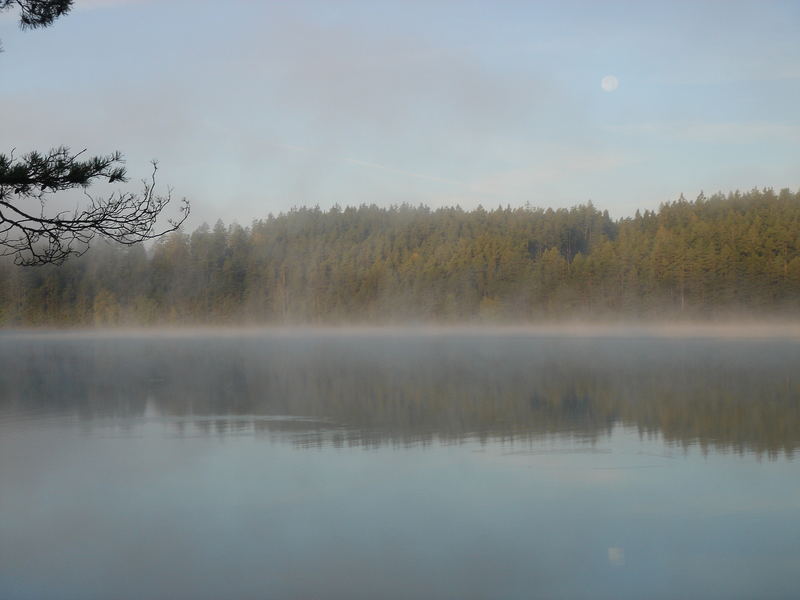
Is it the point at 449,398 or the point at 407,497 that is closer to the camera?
the point at 407,497

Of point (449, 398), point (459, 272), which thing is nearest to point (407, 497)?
point (449, 398)

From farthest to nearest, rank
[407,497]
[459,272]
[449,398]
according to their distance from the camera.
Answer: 1. [459,272]
2. [449,398]
3. [407,497]

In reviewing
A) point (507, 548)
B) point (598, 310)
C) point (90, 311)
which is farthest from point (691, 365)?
point (90, 311)

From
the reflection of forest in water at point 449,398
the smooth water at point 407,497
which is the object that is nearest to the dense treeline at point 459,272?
the reflection of forest in water at point 449,398

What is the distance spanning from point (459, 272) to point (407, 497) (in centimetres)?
7925

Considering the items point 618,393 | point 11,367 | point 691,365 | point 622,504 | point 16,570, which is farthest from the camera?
point 11,367

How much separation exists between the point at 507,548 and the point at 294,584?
5.30ft

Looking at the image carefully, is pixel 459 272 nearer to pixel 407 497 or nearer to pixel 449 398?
pixel 449 398

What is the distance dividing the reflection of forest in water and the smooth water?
0.32 feet

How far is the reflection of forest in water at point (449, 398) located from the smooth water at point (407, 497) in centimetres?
10

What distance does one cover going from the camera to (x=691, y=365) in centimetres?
2241

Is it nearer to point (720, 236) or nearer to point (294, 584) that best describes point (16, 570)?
point (294, 584)

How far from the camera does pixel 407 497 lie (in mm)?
7227

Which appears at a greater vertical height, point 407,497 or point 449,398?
point 449,398
